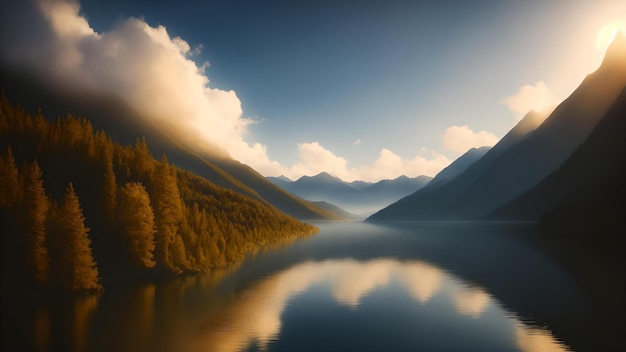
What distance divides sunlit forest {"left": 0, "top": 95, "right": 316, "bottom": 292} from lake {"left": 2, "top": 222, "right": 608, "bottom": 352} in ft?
23.9

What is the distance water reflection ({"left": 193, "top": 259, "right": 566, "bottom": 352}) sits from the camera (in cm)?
4331

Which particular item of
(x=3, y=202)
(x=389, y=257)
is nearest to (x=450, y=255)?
(x=389, y=257)

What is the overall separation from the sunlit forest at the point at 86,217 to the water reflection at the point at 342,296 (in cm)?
2464

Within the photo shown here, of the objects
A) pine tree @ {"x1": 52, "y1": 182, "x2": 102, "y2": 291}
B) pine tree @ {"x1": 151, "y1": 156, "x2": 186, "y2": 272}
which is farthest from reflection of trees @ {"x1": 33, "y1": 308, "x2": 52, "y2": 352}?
pine tree @ {"x1": 151, "y1": 156, "x2": 186, "y2": 272}

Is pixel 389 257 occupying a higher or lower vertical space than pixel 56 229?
lower

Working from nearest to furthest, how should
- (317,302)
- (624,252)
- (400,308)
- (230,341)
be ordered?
(230,341), (400,308), (317,302), (624,252)

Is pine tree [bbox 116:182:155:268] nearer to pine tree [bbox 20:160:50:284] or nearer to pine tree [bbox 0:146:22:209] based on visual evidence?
pine tree [bbox 20:160:50:284]

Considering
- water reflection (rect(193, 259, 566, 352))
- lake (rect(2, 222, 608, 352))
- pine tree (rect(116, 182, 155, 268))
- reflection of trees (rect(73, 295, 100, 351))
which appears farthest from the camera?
pine tree (rect(116, 182, 155, 268))

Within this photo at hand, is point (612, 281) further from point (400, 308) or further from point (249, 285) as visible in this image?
point (249, 285)

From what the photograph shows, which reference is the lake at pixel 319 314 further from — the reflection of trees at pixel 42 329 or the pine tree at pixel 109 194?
the pine tree at pixel 109 194

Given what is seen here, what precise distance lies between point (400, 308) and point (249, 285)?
102ft

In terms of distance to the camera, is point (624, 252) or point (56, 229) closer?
point (56, 229)

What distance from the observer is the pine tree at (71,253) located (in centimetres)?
6384

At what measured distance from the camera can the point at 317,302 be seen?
63656mm
